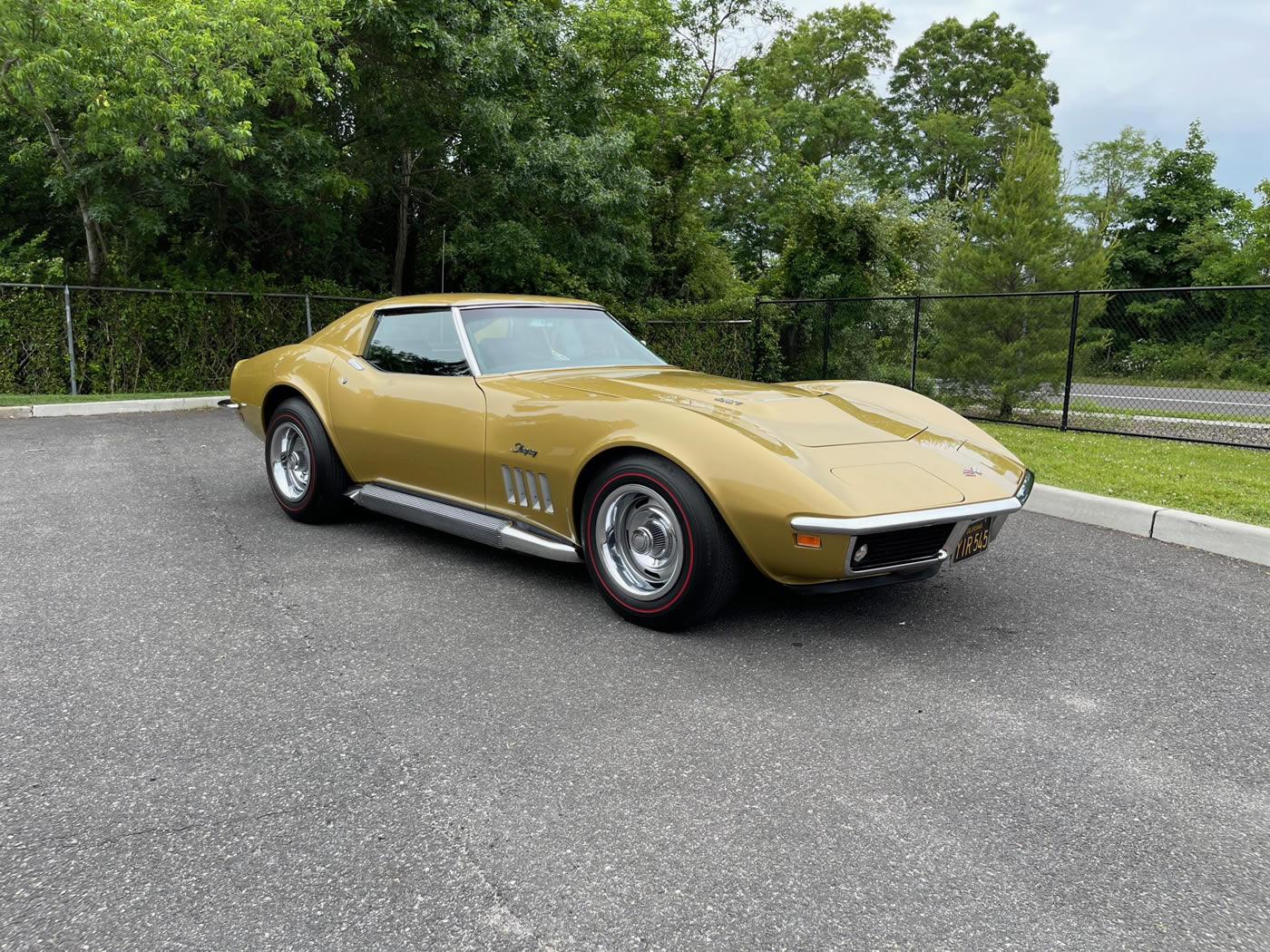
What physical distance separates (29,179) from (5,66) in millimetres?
5026

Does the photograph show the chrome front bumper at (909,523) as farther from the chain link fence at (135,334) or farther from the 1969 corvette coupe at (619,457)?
the chain link fence at (135,334)

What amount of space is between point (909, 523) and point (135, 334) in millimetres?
12856

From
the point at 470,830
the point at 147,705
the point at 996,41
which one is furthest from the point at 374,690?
the point at 996,41

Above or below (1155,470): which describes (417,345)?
above

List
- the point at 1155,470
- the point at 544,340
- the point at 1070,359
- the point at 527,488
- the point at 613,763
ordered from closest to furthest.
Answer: the point at 613,763
the point at 527,488
the point at 544,340
the point at 1155,470
the point at 1070,359

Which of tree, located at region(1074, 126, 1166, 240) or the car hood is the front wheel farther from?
tree, located at region(1074, 126, 1166, 240)

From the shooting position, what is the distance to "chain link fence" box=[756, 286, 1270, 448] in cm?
979

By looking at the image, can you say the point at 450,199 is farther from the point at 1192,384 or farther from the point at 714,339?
the point at 1192,384

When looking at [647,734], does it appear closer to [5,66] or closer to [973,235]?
[5,66]

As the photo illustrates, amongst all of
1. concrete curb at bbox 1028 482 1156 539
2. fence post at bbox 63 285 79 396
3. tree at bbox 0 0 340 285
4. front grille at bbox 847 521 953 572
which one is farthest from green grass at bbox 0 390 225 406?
front grille at bbox 847 521 953 572

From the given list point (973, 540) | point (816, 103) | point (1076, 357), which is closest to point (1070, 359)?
point (1076, 357)

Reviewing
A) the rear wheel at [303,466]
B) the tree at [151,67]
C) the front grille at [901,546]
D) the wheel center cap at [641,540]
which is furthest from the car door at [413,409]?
the tree at [151,67]

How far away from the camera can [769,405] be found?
375 cm

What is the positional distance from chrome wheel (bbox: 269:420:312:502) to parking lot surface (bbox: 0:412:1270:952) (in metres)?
1.01
